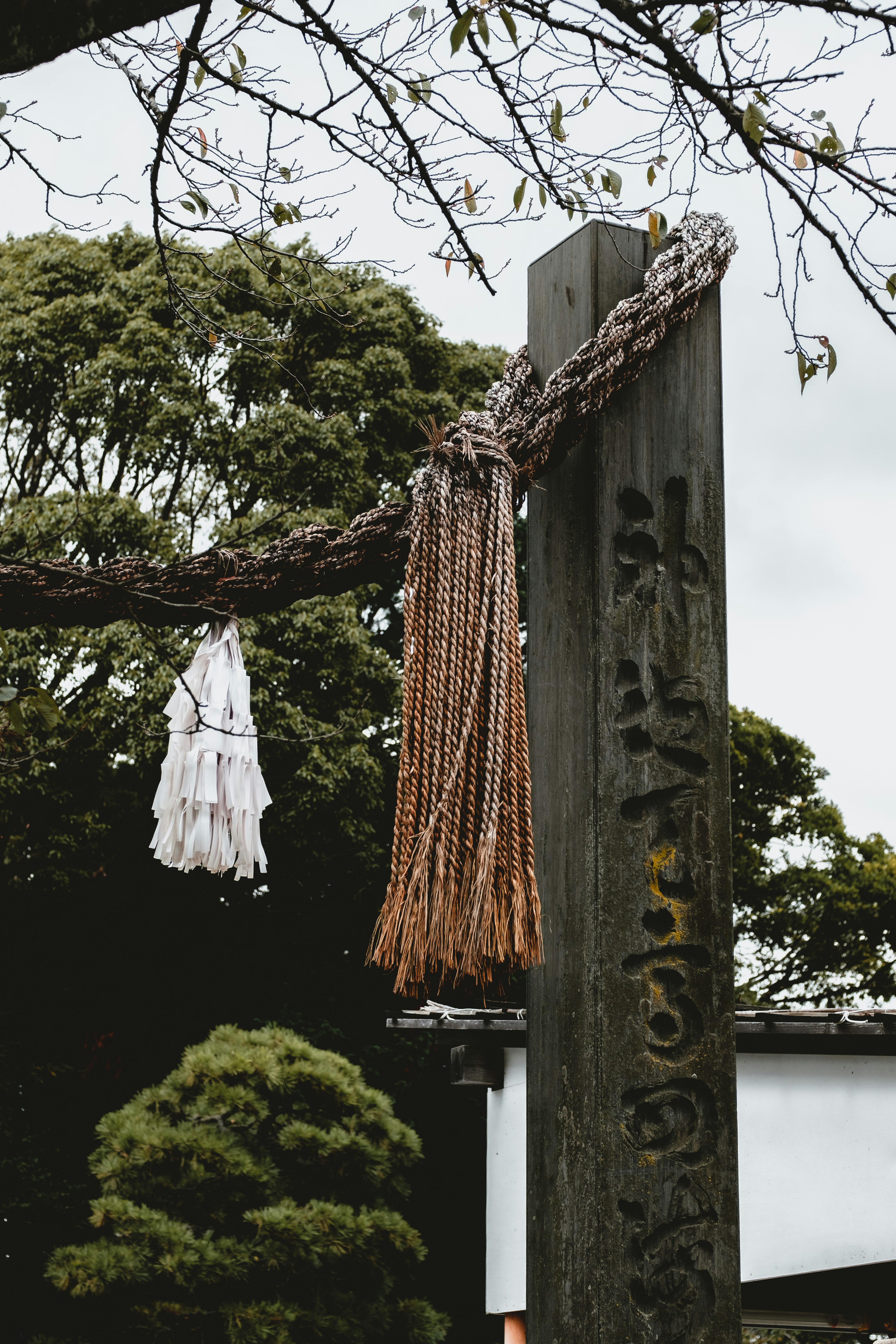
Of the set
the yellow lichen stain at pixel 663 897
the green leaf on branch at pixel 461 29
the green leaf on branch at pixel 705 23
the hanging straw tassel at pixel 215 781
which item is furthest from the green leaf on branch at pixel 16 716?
the green leaf on branch at pixel 705 23

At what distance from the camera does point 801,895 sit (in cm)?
1119

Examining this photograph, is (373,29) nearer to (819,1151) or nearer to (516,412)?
(516,412)

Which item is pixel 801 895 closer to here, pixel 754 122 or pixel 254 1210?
pixel 254 1210

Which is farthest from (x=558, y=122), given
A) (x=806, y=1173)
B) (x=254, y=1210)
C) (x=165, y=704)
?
(x=165, y=704)

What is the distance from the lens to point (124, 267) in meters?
9.36

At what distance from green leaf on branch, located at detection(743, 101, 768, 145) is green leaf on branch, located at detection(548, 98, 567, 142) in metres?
0.31

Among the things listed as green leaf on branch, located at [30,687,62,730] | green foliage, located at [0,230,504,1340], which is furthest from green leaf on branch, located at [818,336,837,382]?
green foliage, located at [0,230,504,1340]

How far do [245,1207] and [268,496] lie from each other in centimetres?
489

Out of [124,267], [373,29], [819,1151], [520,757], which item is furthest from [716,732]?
[124,267]

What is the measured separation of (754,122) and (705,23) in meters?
0.16

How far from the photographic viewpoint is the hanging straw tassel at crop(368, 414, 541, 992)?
1.54 m

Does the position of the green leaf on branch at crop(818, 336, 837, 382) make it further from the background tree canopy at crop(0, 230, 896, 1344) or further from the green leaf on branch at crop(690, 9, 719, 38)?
the background tree canopy at crop(0, 230, 896, 1344)

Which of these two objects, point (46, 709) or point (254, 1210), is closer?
point (46, 709)

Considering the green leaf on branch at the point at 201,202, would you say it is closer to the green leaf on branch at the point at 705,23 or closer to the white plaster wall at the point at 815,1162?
the green leaf on branch at the point at 705,23
